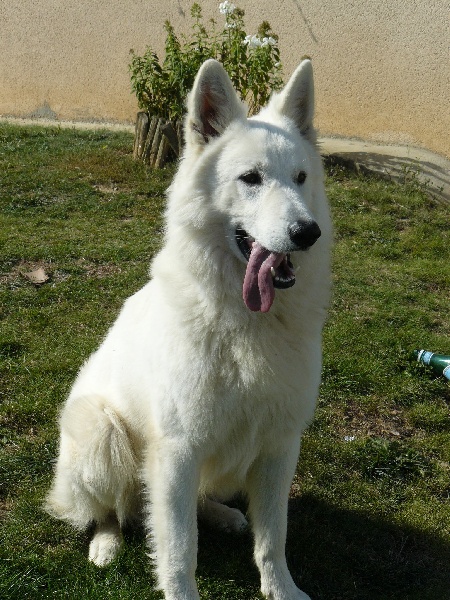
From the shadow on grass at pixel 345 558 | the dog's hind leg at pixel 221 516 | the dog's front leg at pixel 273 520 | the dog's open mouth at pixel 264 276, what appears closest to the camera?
the dog's open mouth at pixel 264 276

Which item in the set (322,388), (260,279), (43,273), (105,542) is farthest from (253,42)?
(105,542)

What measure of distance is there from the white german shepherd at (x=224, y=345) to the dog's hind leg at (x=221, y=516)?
329mm

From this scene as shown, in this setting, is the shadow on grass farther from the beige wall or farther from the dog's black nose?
the beige wall

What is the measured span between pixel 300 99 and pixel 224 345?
46.5 inches

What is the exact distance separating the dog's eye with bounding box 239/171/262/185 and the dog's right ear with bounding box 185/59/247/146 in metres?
0.28

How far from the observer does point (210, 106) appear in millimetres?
3006

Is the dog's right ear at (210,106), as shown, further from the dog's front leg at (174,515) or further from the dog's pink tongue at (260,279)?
the dog's front leg at (174,515)

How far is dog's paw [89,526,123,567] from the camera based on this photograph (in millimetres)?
3234

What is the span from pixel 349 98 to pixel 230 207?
23.3 ft

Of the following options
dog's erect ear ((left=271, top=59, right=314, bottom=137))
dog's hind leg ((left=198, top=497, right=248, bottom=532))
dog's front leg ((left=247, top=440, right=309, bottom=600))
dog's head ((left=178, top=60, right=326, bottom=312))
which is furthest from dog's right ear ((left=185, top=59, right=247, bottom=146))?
dog's hind leg ((left=198, top=497, right=248, bottom=532))

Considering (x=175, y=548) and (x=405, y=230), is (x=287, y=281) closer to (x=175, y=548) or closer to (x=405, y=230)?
(x=175, y=548)

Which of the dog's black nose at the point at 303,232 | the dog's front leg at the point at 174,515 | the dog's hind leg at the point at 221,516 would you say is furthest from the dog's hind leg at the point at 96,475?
the dog's black nose at the point at 303,232

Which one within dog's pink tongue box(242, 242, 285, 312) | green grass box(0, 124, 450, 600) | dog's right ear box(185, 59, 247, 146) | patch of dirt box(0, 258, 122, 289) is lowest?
patch of dirt box(0, 258, 122, 289)

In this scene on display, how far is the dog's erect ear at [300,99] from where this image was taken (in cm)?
310
